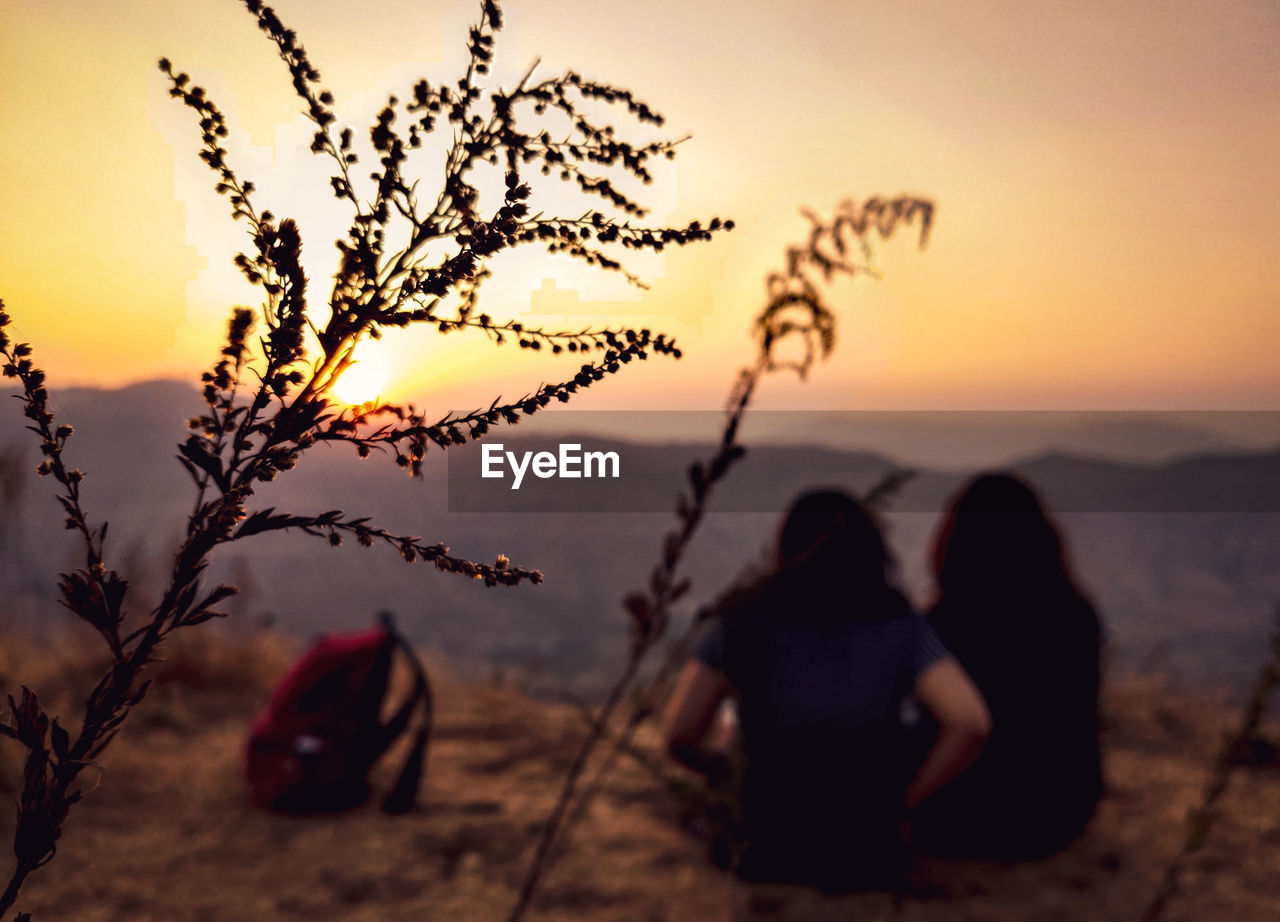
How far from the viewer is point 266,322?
1.00 meters

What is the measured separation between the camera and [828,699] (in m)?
2.91

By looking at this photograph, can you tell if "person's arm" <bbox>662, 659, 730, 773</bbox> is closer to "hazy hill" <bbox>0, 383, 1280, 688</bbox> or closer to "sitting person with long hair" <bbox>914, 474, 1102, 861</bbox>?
"sitting person with long hair" <bbox>914, 474, 1102, 861</bbox>

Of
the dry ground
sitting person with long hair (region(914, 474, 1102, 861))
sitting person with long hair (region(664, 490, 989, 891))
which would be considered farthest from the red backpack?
sitting person with long hair (region(914, 474, 1102, 861))

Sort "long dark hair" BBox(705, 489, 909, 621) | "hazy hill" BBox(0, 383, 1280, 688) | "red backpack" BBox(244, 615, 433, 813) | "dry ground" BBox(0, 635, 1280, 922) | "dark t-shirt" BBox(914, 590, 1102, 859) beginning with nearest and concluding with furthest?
1. "long dark hair" BBox(705, 489, 909, 621)
2. "dry ground" BBox(0, 635, 1280, 922)
3. "dark t-shirt" BBox(914, 590, 1102, 859)
4. "red backpack" BBox(244, 615, 433, 813)
5. "hazy hill" BBox(0, 383, 1280, 688)

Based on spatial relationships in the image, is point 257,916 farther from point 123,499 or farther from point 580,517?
point 580,517

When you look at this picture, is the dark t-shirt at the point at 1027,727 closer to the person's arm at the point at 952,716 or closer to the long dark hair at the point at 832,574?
the person's arm at the point at 952,716

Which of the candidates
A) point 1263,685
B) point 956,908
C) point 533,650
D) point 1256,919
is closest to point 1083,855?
point 1256,919

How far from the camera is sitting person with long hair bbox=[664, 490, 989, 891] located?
2.93 m

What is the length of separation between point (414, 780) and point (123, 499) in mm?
13592

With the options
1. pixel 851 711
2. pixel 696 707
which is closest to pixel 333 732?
pixel 696 707

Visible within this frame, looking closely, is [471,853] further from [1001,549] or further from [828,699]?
[1001,549]

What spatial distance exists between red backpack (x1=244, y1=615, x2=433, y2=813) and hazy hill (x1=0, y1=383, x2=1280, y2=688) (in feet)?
5.44

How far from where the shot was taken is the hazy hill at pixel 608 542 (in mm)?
13516

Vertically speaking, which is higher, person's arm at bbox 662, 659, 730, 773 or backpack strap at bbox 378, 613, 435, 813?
person's arm at bbox 662, 659, 730, 773
